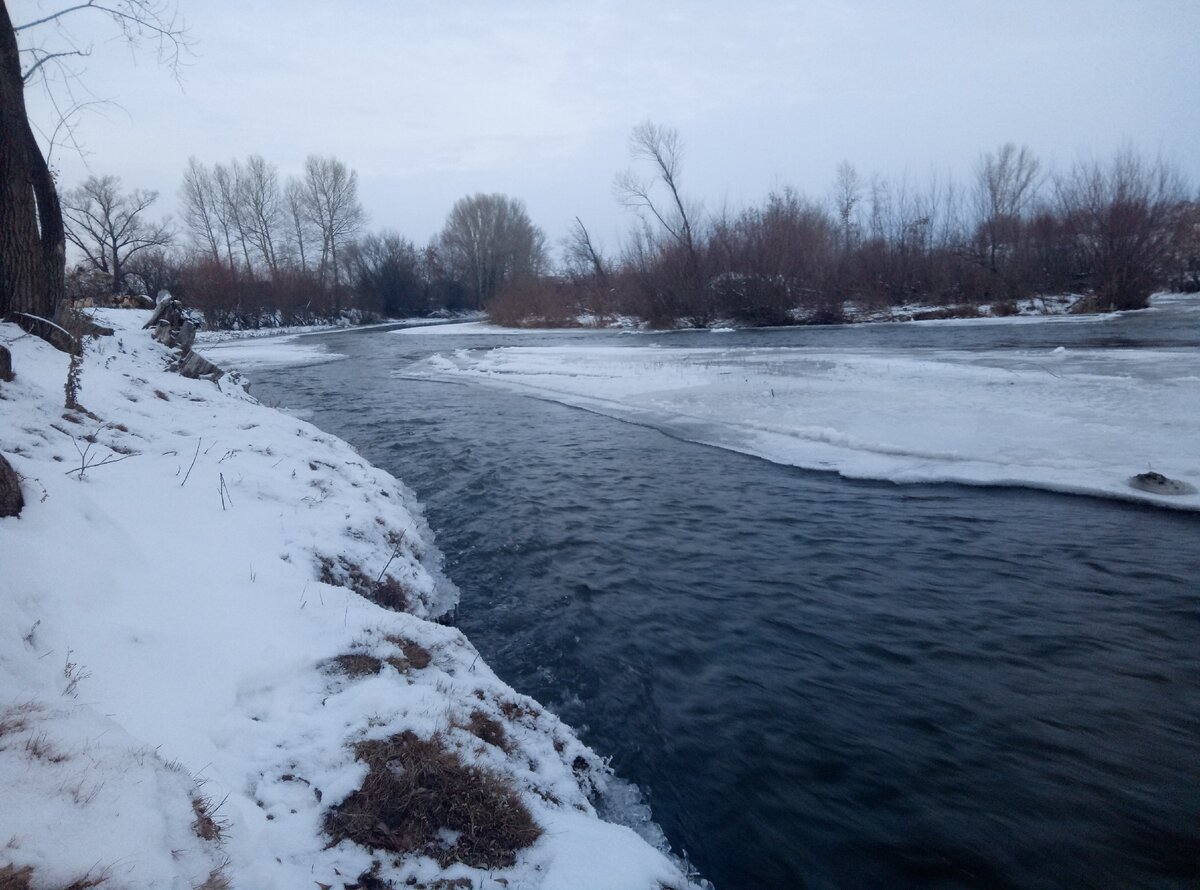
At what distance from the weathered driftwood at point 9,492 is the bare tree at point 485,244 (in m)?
74.2

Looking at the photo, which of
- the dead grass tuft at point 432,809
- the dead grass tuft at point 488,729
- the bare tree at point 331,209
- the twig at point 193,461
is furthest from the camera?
the bare tree at point 331,209

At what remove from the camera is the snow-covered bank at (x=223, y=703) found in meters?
1.92

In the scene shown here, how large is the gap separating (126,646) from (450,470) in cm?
668

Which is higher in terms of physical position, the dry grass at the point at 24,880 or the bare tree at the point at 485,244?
the bare tree at the point at 485,244

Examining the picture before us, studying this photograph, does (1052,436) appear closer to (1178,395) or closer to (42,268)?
(1178,395)

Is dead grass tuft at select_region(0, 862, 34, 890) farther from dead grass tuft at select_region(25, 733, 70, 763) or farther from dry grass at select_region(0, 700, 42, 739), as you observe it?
dry grass at select_region(0, 700, 42, 739)

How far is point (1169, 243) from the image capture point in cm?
2767

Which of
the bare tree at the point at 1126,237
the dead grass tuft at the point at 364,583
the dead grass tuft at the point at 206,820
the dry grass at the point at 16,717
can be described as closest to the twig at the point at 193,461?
the dead grass tuft at the point at 364,583

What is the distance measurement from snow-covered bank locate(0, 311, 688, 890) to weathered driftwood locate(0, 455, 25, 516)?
0.06 meters

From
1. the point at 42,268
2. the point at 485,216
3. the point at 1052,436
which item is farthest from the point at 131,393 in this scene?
the point at 485,216

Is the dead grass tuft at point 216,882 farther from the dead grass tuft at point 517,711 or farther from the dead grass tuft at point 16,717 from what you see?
the dead grass tuft at point 517,711

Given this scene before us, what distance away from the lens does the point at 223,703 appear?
109 inches

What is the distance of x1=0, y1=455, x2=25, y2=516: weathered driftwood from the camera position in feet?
10.7

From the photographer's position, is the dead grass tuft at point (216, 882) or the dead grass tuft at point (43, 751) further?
the dead grass tuft at point (43, 751)
